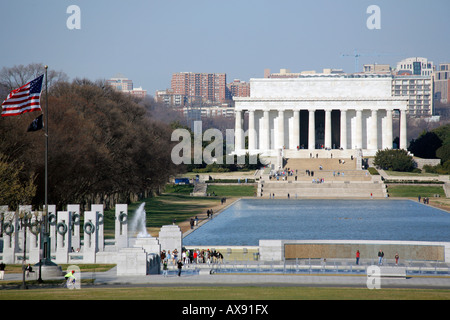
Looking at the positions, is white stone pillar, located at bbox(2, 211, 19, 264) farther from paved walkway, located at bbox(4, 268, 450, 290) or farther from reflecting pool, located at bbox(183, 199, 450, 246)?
reflecting pool, located at bbox(183, 199, 450, 246)

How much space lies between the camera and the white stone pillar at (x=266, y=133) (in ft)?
443

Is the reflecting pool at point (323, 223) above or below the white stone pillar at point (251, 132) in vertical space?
below

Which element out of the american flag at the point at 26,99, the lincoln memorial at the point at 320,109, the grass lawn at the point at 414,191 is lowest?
the grass lawn at the point at 414,191

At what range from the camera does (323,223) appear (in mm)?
63250

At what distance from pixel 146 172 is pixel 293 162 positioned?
4118 cm

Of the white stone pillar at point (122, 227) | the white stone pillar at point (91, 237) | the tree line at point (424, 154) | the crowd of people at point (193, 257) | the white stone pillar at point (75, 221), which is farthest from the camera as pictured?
the tree line at point (424, 154)

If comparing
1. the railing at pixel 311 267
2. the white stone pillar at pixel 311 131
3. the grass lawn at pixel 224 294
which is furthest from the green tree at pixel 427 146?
the grass lawn at pixel 224 294

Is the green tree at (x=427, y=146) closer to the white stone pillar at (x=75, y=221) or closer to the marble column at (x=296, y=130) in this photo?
the marble column at (x=296, y=130)

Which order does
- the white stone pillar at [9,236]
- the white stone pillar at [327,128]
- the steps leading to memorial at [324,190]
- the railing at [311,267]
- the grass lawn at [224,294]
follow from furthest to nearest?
the white stone pillar at [327,128], the steps leading to memorial at [324,190], the white stone pillar at [9,236], the railing at [311,267], the grass lawn at [224,294]

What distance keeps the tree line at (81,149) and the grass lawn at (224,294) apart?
15.2 metres

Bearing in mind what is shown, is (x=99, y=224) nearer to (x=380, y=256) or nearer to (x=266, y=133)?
(x=380, y=256)

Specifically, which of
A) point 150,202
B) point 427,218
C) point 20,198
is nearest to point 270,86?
point 150,202

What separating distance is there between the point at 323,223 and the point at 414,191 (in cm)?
3665

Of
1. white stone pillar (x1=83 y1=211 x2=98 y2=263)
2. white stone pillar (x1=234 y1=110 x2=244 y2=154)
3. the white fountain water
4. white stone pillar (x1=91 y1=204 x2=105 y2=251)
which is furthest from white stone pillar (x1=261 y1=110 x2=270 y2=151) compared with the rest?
white stone pillar (x1=83 y1=211 x2=98 y2=263)
